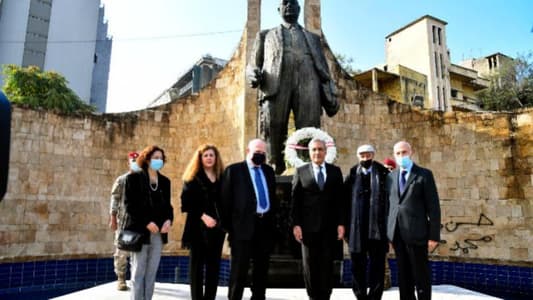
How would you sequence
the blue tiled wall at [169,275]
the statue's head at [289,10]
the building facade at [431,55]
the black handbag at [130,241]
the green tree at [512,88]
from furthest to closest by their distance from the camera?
the building facade at [431,55]
the green tree at [512,88]
the blue tiled wall at [169,275]
the statue's head at [289,10]
the black handbag at [130,241]

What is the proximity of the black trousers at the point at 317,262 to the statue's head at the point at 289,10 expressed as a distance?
288 centimetres

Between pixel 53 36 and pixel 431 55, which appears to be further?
pixel 53 36

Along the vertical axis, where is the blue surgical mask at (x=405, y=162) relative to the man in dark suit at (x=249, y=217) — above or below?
above

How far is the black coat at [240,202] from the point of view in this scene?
311 cm

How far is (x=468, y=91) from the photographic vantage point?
90.5 feet

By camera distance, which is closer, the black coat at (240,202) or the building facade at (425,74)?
the black coat at (240,202)

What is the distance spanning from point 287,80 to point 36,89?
49.3 ft

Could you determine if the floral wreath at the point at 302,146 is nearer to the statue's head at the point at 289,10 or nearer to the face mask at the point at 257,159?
the face mask at the point at 257,159

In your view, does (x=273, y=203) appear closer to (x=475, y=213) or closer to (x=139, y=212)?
(x=139, y=212)

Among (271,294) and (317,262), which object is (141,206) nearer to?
(317,262)

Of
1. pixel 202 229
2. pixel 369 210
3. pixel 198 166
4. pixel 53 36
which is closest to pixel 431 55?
pixel 369 210

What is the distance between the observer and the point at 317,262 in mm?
3191

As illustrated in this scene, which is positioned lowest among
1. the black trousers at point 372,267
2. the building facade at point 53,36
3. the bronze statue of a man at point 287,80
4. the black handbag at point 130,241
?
the black trousers at point 372,267

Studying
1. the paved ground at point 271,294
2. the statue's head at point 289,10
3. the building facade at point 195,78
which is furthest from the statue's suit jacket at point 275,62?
the building facade at point 195,78
